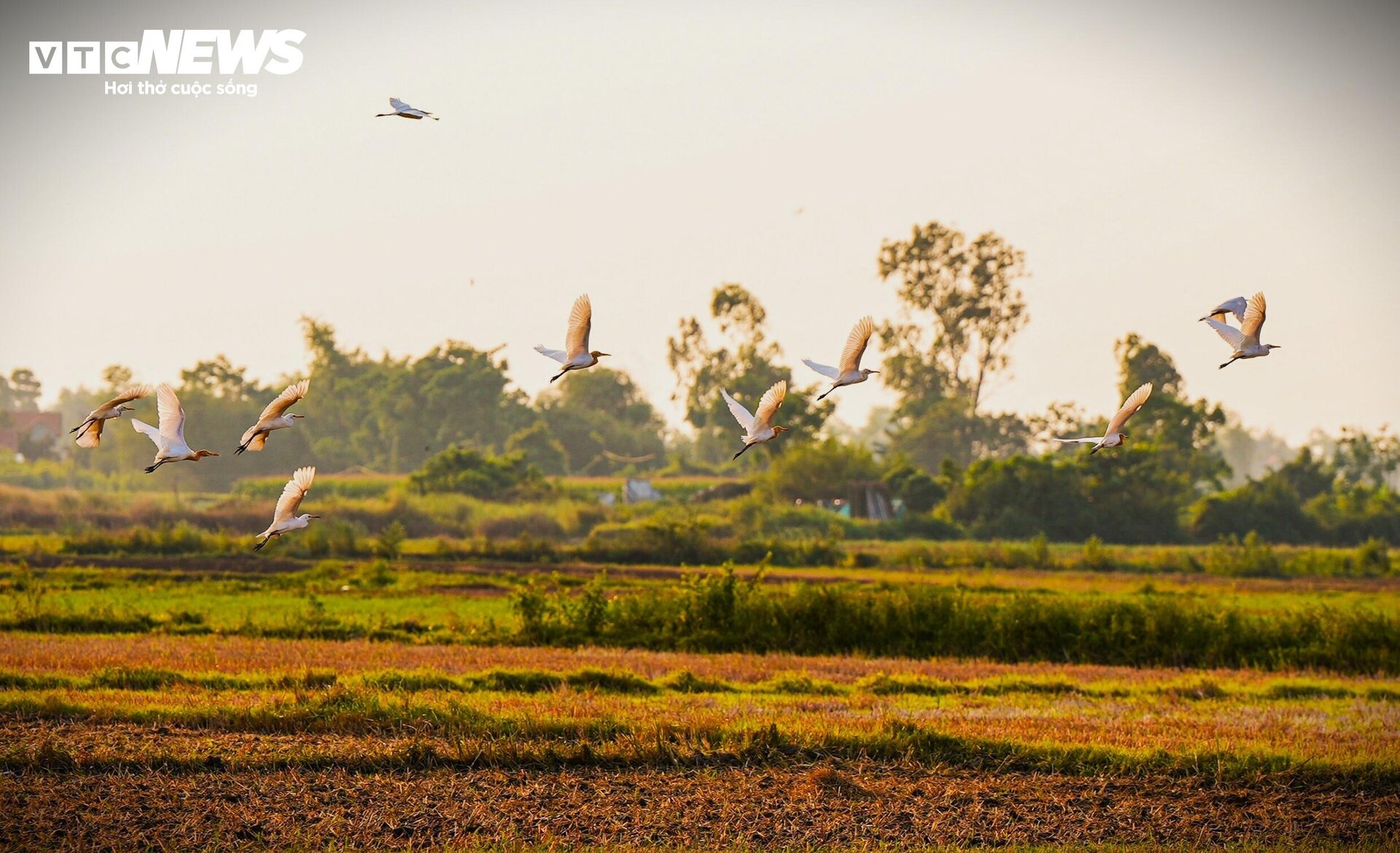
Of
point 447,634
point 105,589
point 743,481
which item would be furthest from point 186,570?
point 743,481

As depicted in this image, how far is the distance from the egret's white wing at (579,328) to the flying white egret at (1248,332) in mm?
4425

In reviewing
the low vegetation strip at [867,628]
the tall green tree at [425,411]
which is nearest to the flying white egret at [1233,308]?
the low vegetation strip at [867,628]

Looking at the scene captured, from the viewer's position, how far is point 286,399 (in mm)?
9422

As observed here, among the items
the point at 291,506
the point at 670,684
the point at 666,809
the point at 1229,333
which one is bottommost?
the point at 666,809

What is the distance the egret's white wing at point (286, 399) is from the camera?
928 cm

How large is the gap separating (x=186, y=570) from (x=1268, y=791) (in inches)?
987

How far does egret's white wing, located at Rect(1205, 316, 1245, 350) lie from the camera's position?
9.92 metres

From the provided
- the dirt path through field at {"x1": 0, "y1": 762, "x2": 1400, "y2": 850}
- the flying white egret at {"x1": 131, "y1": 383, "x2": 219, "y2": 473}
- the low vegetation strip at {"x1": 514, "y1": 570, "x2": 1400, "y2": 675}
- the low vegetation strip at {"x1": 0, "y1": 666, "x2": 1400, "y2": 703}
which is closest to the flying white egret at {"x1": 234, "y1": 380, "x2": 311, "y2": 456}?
the flying white egret at {"x1": 131, "y1": 383, "x2": 219, "y2": 473}

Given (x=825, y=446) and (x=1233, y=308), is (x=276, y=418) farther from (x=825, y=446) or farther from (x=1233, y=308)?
(x=825, y=446)

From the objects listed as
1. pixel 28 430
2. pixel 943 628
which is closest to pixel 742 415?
pixel 943 628

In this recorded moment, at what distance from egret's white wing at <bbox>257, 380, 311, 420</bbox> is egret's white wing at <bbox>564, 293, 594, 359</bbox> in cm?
186

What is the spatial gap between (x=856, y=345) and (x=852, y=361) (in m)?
0.13

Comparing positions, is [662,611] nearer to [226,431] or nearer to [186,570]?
[186,570]

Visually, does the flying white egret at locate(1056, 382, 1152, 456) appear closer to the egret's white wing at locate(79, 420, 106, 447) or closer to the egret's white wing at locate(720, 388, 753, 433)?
the egret's white wing at locate(720, 388, 753, 433)
